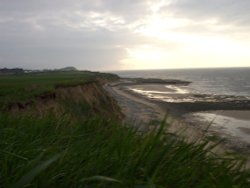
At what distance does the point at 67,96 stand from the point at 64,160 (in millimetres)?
23221

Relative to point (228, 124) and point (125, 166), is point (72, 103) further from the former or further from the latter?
point (125, 166)

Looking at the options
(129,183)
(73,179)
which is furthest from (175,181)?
(73,179)

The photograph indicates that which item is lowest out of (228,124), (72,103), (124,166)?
(228,124)

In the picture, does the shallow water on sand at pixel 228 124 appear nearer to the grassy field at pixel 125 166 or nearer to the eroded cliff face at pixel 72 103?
the eroded cliff face at pixel 72 103

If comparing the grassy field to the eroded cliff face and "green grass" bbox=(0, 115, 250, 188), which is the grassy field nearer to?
"green grass" bbox=(0, 115, 250, 188)

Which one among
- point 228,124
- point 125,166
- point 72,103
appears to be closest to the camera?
point 125,166

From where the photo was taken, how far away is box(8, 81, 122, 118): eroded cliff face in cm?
1484

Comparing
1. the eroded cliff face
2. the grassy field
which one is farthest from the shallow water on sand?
the grassy field

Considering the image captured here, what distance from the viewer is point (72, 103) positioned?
82.4ft

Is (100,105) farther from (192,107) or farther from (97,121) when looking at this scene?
(97,121)

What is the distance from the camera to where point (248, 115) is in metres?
37.6

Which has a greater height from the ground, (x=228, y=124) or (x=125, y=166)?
(x=125, y=166)

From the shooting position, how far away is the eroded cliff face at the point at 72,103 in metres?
14.8

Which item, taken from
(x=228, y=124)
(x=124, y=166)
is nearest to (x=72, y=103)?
(x=228, y=124)
